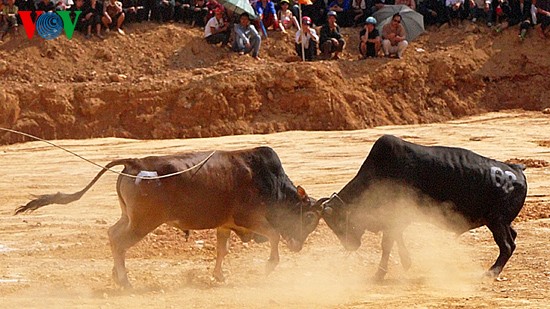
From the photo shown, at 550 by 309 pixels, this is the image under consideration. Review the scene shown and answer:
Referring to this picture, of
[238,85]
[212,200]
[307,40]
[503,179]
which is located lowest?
[238,85]

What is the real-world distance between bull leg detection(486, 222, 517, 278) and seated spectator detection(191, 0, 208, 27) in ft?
56.3

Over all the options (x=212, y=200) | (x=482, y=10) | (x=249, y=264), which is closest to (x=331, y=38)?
(x=482, y=10)

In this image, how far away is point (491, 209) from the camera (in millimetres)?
12133

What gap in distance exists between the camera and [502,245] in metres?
12.1

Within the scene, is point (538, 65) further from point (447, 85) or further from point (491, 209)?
point (491, 209)

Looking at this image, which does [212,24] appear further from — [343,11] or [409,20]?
[409,20]

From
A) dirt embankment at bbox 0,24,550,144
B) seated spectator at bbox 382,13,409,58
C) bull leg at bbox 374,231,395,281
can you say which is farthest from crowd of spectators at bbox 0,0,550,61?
bull leg at bbox 374,231,395,281

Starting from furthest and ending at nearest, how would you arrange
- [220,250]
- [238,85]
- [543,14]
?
[543,14] < [238,85] < [220,250]

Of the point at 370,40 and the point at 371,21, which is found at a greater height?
the point at 371,21

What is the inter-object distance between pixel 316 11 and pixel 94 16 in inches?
233

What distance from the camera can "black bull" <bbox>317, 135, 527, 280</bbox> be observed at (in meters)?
12.0

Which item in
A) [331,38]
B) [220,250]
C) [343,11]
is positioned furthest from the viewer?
[343,11]

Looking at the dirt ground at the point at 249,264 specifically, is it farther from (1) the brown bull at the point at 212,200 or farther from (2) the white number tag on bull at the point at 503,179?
(2) the white number tag on bull at the point at 503,179

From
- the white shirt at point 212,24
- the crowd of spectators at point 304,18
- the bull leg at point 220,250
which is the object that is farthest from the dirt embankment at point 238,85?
the bull leg at point 220,250
